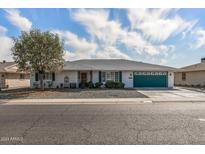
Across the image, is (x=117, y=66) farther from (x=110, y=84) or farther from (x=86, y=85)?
(x=86, y=85)

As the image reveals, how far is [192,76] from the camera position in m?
37.8

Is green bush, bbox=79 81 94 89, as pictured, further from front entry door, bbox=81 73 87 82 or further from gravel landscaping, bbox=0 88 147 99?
gravel landscaping, bbox=0 88 147 99

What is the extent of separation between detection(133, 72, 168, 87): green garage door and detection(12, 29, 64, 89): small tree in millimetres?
12016

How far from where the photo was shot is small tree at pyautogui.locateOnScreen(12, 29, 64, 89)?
75.4 feet

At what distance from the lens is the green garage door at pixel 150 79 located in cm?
3159

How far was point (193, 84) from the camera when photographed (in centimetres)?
3725

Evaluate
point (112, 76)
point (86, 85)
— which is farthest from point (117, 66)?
point (86, 85)

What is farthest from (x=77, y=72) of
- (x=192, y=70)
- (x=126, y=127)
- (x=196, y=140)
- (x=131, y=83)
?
(x=196, y=140)

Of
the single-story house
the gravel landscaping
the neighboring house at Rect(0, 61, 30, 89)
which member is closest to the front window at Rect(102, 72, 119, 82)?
the single-story house

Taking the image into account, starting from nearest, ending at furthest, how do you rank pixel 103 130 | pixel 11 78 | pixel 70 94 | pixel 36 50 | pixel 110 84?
pixel 103 130 < pixel 70 94 < pixel 36 50 < pixel 110 84 < pixel 11 78

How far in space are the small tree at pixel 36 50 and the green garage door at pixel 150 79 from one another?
12016 mm

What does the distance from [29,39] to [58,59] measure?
339 cm

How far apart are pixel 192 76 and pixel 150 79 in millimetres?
9901

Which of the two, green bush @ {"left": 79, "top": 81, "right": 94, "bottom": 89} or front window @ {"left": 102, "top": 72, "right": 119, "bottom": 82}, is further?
front window @ {"left": 102, "top": 72, "right": 119, "bottom": 82}
